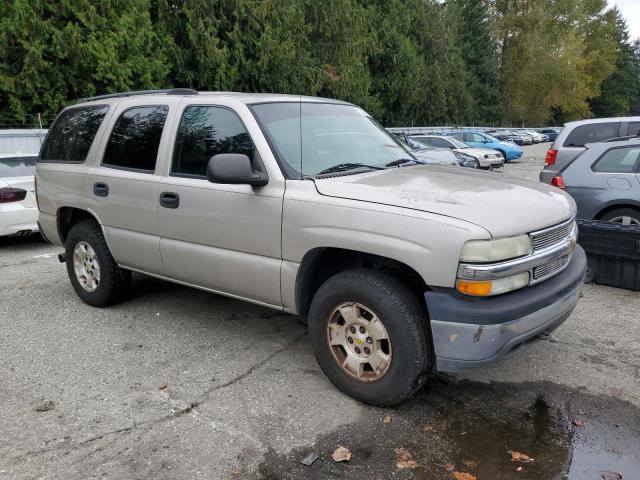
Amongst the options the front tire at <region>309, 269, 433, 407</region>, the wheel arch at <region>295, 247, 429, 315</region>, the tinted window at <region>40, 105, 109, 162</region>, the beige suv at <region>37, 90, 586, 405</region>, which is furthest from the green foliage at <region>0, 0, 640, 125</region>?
the front tire at <region>309, 269, 433, 407</region>

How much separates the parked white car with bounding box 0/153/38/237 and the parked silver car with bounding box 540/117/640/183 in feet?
25.5

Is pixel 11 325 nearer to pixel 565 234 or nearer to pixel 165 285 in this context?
pixel 165 285

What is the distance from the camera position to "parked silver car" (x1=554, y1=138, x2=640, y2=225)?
669 centimetres

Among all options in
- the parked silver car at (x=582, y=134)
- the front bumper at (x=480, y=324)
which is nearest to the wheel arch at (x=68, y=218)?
the front bumper at (x=480, y=324)

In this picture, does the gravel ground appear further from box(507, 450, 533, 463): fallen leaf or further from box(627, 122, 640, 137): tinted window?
box(627, 122, 640, 137): tinted window

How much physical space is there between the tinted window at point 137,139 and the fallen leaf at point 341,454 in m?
2.68

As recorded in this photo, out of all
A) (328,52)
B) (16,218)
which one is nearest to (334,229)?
(16,218)

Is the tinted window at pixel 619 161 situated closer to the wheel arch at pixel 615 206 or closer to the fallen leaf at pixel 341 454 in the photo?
the wheel arch at pixel 615 206

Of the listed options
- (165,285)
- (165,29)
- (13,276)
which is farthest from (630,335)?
(165,29)

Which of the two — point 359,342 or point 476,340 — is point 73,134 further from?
point 476,340

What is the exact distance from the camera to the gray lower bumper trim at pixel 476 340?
10.1ft

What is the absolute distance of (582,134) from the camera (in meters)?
9.48

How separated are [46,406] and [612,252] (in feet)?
17.8

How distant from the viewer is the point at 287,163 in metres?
3.85
